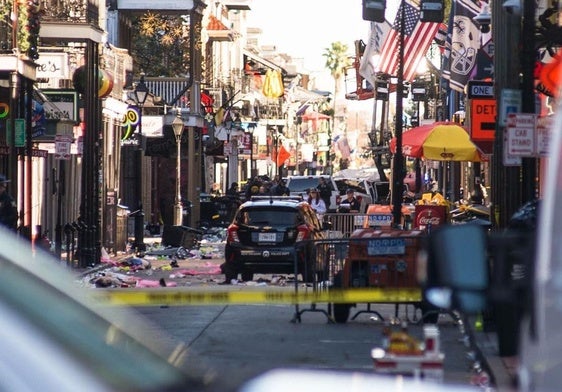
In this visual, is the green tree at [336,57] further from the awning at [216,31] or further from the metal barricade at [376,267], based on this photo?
the metal barricade at [376,267]

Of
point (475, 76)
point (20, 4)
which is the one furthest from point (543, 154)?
point (475, 76)

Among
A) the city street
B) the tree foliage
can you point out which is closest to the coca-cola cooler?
the city street

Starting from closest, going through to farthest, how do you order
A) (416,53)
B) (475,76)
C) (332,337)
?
(332,337), (475,76), (416,53)

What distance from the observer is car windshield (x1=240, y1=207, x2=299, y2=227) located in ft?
92.3

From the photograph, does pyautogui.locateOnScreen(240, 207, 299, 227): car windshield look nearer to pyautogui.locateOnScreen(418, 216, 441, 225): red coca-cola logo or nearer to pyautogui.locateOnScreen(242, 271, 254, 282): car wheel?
pyautogui.locateOnScreen(242, 271, 254, 282): car wheel

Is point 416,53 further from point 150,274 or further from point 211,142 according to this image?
point 211,142

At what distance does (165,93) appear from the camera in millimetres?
56906

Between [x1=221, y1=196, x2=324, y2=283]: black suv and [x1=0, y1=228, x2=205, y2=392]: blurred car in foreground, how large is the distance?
23379 mm

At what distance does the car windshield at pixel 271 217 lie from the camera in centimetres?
2812

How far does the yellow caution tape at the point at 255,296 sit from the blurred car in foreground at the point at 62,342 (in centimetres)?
1185

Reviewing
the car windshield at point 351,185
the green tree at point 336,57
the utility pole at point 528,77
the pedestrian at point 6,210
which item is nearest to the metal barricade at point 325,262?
the utility pole at point 528,77

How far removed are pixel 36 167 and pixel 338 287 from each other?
18269 millimetres

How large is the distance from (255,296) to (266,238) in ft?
36.9

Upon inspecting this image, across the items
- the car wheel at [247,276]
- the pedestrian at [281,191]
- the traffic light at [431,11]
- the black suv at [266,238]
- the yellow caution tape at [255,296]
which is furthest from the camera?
the pedestrian at [281,191]
